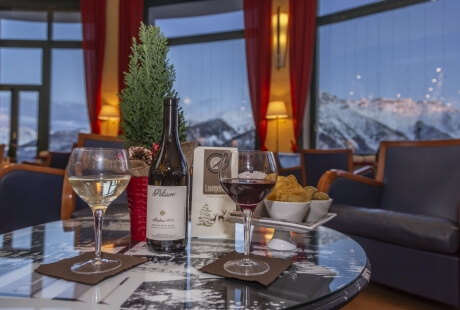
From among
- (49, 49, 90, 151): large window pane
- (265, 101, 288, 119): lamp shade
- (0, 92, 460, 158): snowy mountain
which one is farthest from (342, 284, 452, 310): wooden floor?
(49, 49, 90, 151): large window pane

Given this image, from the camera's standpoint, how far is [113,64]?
671 cm

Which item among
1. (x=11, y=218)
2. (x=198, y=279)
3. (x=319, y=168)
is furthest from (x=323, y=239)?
(x=319, y=168)

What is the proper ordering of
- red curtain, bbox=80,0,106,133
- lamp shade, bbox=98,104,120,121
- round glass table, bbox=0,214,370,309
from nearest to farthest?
round glass table, bbox=0,214,370,309 < lamp shade, bbox=98,104,120,121 < red curtain, bbox=80,0,106,133

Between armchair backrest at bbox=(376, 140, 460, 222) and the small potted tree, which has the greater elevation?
the small potted tree

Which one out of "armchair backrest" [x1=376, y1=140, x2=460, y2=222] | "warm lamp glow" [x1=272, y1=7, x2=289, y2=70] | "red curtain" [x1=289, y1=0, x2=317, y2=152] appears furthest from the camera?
"warm lamp glow" [x1=272, y1=7, x2=289, y2=70]

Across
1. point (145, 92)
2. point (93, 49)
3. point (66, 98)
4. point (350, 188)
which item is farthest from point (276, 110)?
point (145, 92)

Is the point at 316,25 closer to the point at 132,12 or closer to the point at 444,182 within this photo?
the point at 132,12

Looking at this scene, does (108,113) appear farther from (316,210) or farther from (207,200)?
(316,210)

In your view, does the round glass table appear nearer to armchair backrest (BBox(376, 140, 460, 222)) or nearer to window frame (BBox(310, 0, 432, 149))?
armchair backrest (BBox(376, 140, 460, 222))

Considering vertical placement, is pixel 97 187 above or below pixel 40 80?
below

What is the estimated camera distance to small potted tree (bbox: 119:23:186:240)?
952mm

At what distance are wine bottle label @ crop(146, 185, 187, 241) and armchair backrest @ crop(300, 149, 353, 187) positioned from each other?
2.92m

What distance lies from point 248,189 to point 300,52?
536 cm

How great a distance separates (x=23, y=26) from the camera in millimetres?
7070
